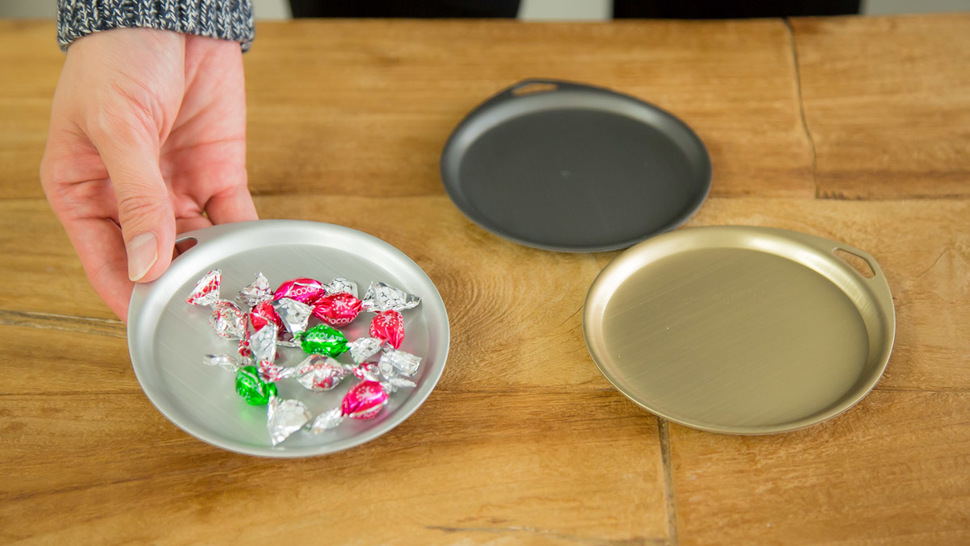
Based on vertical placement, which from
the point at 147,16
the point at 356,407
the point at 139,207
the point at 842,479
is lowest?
the point at 842,479

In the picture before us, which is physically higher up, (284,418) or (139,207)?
(139,207)

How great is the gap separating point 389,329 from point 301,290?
0.42ft

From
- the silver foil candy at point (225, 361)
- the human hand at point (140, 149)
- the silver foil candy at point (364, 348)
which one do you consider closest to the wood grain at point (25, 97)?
the human hand at point (140, 149)

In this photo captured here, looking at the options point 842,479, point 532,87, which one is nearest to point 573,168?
point 532,87

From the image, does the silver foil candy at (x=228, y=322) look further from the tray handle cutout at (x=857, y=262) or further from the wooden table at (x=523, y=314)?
the tray handle cutout at (x=857, y=262)

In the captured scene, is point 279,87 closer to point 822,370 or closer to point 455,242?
point 455,242

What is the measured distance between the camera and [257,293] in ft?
3.06

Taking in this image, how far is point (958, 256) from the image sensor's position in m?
1.07

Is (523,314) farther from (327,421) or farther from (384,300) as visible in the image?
(327,421)

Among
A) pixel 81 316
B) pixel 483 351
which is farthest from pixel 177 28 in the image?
pixel 483 351

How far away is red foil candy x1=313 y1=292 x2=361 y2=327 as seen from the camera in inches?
35.5

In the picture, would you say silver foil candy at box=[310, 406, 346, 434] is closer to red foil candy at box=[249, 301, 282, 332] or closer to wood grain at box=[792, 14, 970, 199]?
red foil candy at box=[249, 301, 282, 332]

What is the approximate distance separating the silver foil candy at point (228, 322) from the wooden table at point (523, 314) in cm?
13

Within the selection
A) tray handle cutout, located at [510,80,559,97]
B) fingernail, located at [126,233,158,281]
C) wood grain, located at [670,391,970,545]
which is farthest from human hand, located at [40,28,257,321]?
wood grain, located at [670,391,970,545]
